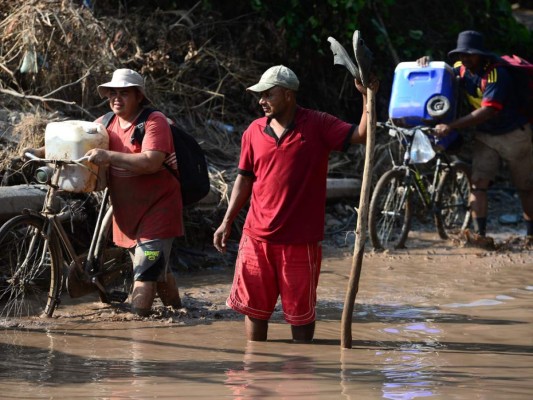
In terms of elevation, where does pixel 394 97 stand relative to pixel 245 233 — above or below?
above

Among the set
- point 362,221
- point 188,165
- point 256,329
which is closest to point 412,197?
point 188,165

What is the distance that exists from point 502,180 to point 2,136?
7250 mm

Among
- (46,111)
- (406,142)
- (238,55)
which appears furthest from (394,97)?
(46,111)

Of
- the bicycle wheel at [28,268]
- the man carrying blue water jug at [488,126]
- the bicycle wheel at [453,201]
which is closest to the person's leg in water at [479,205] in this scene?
the man carrying blue water jug at [488,126]

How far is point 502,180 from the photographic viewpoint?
14203mm

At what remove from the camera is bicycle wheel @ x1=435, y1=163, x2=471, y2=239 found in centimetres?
1134

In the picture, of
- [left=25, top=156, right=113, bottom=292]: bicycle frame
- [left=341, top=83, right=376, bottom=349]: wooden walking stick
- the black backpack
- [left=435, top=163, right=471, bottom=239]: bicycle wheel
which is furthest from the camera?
[left=435, top=163, right=471, bottom=239]: bicycle wheel

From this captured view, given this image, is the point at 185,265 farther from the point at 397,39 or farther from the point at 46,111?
the point at 397,39

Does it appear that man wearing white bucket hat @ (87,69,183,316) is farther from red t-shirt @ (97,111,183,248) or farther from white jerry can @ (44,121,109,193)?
white jerry can @ (44,121,109,193)

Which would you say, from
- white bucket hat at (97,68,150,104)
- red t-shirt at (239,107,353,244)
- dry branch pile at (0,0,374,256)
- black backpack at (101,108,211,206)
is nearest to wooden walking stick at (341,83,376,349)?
red t-shirt at (239,107,353,244)

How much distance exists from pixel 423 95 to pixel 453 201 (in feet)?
5.57

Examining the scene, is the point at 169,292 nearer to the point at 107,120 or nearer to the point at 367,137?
the point at 107,120

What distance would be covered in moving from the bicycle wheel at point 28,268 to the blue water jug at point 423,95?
4.32 metres

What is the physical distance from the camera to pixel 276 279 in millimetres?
6883
